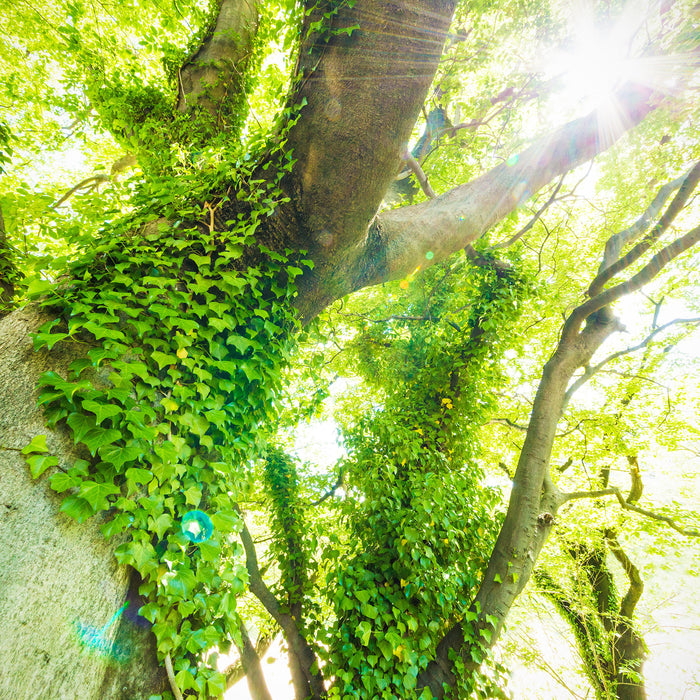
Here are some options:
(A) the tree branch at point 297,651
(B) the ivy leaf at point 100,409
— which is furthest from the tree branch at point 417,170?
(A) the tree branch at point 297,651

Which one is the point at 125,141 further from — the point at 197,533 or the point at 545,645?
the point at 545,645

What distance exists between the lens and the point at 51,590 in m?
1.22

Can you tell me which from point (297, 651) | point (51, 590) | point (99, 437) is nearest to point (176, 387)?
point (99, 437)

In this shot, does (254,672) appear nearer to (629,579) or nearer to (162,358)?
(162,358)

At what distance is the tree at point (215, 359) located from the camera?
52.5 inches

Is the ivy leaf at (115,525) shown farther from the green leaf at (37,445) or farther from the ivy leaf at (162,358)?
the ivy leaf at (162,358)

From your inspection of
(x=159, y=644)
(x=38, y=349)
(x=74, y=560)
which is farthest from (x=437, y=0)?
(x=159, y=644)

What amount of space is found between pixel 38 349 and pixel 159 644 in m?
1.51

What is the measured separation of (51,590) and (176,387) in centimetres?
91

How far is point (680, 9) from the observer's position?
13.2ft

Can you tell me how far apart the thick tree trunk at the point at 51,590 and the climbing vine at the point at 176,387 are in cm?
8

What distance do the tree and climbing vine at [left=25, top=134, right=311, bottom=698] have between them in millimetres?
12

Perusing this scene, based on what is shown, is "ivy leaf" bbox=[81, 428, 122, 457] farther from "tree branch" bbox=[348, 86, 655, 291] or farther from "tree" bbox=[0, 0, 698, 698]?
"tree branch" bbox=[348, 86, 655, 291]

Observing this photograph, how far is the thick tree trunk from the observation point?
113cm
